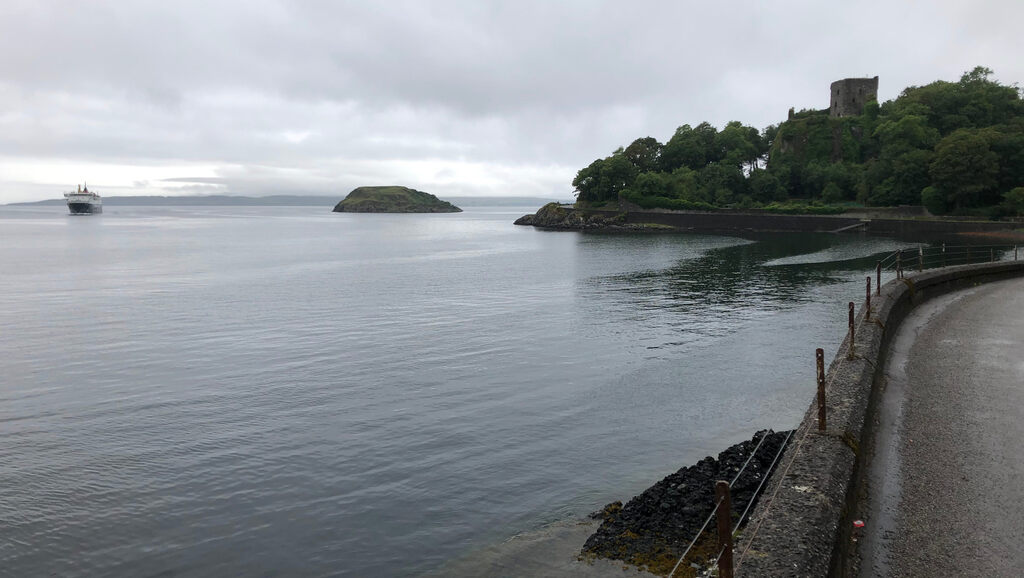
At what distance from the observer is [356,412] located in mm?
16719

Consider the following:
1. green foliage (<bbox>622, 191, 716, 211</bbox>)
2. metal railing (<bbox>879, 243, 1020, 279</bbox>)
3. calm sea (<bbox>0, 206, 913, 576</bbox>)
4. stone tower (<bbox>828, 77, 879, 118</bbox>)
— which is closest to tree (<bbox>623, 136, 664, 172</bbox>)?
green foliage (<bbox>622, 191, 716, 211</bbox>)

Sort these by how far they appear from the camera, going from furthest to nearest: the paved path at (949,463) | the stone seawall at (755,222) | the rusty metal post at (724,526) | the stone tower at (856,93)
Result: the stone tower at (856,93) → the stone seawall at (755,222) → the paved path at (949,463) → the rusty metal post at (724,526)

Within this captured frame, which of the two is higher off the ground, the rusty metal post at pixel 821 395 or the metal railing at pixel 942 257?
the metal railing at pixel 942 257

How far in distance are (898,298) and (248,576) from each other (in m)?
18.8

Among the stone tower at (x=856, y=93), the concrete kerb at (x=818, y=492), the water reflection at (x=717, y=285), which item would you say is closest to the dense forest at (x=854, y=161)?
the stone tower at (x=856, y=93)

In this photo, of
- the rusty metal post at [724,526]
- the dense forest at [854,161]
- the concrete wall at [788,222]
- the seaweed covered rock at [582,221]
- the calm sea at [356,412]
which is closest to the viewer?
the rusty metal post at [724,526]

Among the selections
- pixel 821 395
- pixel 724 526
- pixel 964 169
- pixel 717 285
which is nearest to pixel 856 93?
pixel 964 169

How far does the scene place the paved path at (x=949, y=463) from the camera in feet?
23.5

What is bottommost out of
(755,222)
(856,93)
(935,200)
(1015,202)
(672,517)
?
(672,517)

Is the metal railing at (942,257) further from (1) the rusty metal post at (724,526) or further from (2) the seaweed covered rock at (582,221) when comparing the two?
(2) the seaweed covered rock at (582,221)

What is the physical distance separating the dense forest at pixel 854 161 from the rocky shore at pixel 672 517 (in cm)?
9006

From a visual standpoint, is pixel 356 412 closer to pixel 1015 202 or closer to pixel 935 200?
pixel 1015 202

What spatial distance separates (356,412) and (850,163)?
11586cm

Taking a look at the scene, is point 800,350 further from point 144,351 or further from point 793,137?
point 793,137
